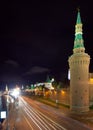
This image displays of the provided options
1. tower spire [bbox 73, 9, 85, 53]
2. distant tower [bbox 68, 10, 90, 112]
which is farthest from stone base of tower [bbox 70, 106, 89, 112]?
tower spire [bbox 73, 9, 85, 53]

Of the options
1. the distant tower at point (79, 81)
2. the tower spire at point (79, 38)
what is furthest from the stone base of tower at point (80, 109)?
the tower spire at point (79, 38)

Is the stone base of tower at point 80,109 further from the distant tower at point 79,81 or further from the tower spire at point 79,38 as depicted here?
the tower spire at point 79,38

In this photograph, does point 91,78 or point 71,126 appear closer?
point 71,126

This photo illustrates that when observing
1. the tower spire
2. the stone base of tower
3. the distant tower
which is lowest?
the stone base of tower

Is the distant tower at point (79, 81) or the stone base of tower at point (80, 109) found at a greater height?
the distant tower at point (79, 81)

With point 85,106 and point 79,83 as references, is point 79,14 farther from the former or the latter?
point 85,106

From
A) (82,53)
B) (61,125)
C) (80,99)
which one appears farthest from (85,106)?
(61,125)

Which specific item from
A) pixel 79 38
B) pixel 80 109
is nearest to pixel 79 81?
pixel 80 109

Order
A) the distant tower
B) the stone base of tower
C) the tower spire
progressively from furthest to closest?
the tower spire → the distant tower → the stone base of tower

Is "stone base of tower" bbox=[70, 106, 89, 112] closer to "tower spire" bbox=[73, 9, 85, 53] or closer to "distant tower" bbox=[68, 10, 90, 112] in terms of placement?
"distant tower" bbox=[68, 10, 90, 112]

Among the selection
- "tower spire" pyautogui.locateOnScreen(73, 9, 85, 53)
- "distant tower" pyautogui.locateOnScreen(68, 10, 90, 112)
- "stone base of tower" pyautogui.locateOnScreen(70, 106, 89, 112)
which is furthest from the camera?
"tower spire" pyautogui.locateOnScreen(73, 9, 85, 53)

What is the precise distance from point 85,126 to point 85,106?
24.6 meters

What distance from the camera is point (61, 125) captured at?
4269 centimetres

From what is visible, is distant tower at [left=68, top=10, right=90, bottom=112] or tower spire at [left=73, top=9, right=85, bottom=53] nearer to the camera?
distant tower at [left=68, top=10, right=90, bottom=112]
